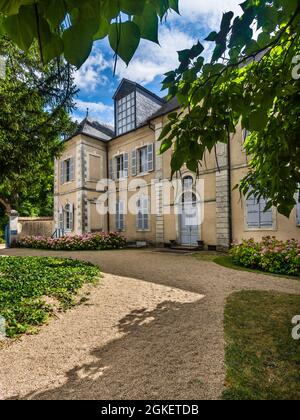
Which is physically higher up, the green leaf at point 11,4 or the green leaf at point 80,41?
the green leaf at point 11,4

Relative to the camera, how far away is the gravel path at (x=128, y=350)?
2.01 metres

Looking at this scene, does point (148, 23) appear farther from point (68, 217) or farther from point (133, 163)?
point (68, 217)

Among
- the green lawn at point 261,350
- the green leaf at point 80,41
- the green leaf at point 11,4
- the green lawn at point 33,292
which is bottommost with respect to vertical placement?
the green lawn at point 261,350

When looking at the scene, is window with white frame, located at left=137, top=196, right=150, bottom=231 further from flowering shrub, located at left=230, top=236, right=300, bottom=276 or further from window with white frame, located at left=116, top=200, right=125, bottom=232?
flowering shrub, located at left=230, top=236, right=300, bottom=276

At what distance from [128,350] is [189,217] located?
9.29m

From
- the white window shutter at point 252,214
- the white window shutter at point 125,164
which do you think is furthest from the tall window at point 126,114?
the white window shutter at point 252,214

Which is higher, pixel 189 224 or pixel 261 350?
pixel 189 224

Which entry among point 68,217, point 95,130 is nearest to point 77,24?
point 68,217

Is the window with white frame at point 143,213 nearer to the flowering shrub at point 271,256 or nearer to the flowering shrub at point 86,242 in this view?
the flowering shrub at point 86,242

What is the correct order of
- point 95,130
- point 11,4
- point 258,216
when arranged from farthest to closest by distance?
point 95,130
point 258,216
point 11,4

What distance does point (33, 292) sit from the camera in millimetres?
4203

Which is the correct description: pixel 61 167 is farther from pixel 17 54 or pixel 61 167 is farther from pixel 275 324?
pixel 275 324

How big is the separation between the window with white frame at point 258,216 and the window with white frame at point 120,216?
23.8 ft

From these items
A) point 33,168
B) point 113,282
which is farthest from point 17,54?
point 113,282
